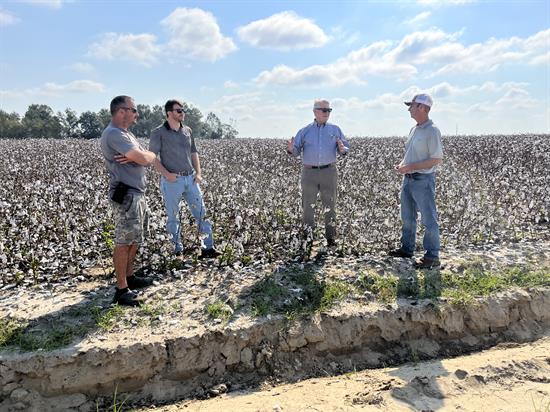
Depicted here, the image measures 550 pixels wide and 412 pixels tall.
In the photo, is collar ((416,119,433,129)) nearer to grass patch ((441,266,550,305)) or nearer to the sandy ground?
grass patch ((441,266,550,305))

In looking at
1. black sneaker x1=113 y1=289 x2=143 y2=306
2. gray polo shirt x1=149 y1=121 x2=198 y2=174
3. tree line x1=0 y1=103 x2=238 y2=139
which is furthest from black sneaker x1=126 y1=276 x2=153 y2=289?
tree line x1=0 y1=103 x2=238 y2=139

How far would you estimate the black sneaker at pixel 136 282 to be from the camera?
212 inches

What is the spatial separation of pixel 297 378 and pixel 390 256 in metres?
2.66

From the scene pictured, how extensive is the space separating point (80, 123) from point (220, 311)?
2449 inches

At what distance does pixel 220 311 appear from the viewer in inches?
192

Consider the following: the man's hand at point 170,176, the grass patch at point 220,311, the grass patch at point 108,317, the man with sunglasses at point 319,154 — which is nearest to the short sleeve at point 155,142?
the man's hand at point 170,176

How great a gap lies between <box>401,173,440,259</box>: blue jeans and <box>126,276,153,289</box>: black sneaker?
12.0 feet

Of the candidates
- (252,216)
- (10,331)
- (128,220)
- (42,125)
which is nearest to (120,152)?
(128,220)

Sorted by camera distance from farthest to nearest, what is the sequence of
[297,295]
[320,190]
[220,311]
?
[320,190] → [297,295] → [220,311]

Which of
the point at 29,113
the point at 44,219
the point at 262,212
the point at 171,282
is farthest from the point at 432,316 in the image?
the point at 29,113

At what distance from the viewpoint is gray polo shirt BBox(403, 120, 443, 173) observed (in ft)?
17.9

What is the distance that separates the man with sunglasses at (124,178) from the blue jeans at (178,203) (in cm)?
92

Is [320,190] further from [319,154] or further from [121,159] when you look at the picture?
[121,159]

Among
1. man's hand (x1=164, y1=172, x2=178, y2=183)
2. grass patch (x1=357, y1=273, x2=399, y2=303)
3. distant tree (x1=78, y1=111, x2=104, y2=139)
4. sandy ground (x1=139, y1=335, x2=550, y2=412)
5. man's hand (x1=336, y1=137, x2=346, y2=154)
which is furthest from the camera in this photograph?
distant tree (x1=78, y1=111, x2=104, y2=139)
